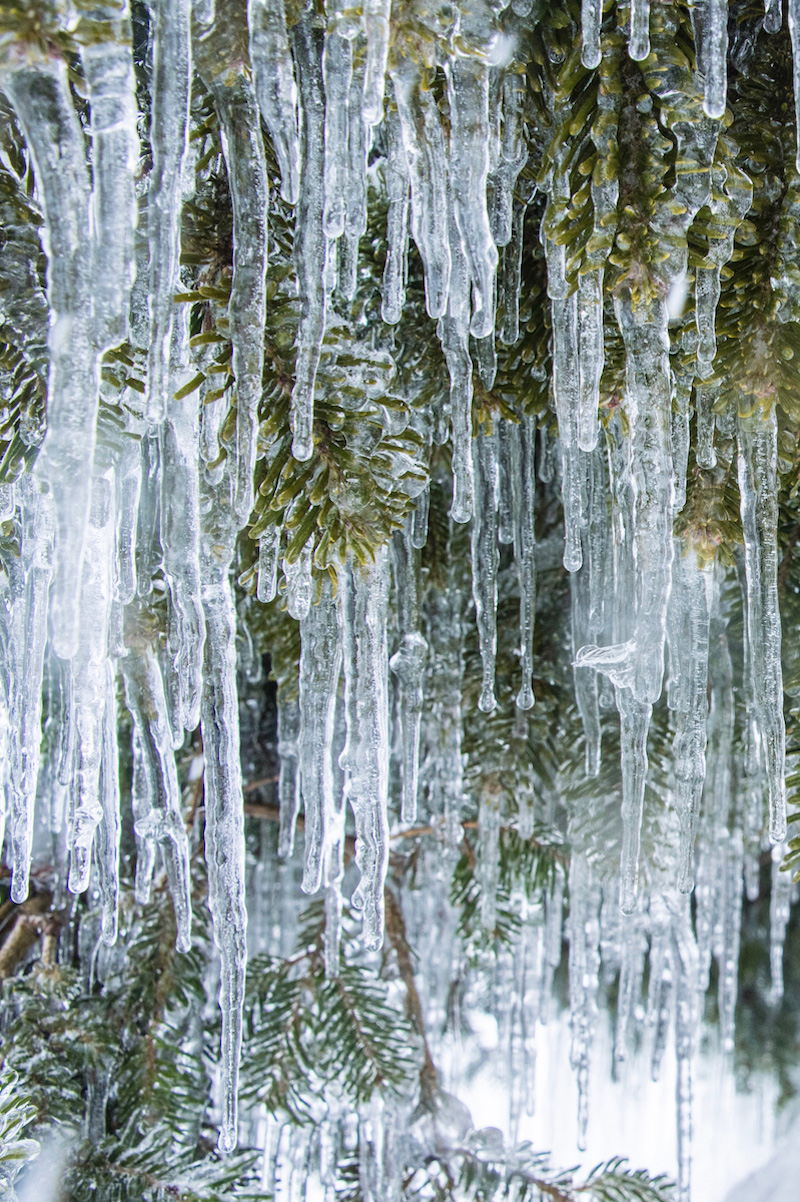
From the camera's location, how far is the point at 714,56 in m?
0.50

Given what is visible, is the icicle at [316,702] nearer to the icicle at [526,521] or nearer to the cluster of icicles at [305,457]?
the cluster of icicles at [305,457]

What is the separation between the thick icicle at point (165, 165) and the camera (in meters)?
0.47

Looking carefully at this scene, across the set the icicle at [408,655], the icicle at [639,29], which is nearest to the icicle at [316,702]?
the icicle at [408,655]

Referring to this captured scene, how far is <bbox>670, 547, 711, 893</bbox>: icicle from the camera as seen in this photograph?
78 cm

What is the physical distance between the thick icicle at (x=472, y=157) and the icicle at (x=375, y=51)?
2.2 inches

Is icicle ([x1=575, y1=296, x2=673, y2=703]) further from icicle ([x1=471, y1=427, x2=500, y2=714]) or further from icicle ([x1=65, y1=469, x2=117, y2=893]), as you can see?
icicle ([x1=65, y1=469, x2=117, y2=893])

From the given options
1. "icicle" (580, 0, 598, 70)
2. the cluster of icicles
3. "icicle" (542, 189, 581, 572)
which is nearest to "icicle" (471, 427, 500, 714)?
the cluster of icicles

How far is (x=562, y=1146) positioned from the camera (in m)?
2.22

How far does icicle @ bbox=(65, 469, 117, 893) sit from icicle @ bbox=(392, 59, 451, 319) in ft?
0.84

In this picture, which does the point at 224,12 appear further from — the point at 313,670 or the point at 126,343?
the point at 313,670

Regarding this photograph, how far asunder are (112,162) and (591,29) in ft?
0.92

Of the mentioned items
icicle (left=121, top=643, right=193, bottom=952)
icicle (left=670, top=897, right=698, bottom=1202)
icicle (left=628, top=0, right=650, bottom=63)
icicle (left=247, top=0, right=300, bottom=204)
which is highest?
icicle (left=628, top=0, right=650, bottom=63)

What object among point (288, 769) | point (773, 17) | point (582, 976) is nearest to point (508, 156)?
point (773, 17)

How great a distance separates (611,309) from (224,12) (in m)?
0.32
